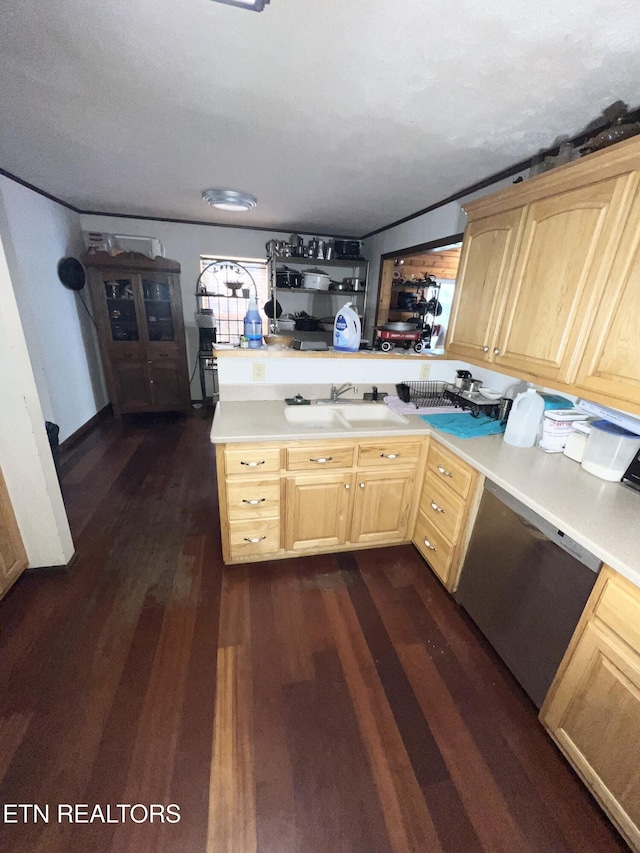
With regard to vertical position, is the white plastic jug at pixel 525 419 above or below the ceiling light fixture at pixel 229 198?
below

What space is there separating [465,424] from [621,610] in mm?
1091

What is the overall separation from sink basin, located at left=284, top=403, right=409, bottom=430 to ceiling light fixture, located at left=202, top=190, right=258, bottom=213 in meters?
1.90

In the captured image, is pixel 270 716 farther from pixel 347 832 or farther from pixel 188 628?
pixel 188 628

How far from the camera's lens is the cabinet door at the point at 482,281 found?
1.66 meters

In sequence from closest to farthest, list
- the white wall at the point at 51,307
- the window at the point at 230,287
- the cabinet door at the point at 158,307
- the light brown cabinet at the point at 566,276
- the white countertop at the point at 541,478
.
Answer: the white countertop at the point at 541,478
the light brown cabinet at the point at 566,276
the white wall at the point at 51,307
the cabinet door at the point at 158,307
the window at the point at 230,287

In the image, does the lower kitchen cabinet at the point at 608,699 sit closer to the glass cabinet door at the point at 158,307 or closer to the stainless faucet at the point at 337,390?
the stainless faucet at the point at 337,390

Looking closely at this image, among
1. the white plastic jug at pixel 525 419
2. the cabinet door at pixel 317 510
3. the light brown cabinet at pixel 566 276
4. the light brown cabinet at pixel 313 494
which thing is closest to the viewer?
the light brown cabinet at pixel 566 276

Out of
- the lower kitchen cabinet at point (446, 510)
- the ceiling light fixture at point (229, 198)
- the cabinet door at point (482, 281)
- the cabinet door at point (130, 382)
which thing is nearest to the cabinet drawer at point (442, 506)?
the lower kitchen cabinet at point (446, 510)

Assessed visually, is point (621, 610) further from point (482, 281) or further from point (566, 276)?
point (482, 281)

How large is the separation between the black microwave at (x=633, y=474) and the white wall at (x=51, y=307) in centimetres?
391

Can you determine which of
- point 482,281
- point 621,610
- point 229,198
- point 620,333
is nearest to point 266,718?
point 621,610

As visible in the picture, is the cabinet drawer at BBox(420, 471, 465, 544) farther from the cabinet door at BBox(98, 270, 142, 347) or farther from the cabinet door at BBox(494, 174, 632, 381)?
the cabinet door at BBox(98, 270, 142, 347)

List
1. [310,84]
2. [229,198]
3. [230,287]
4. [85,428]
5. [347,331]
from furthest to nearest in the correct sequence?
[230,287]
[85,428]
[229,198]
[347,331]
[310,84]

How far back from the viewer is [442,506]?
6.02 ft
